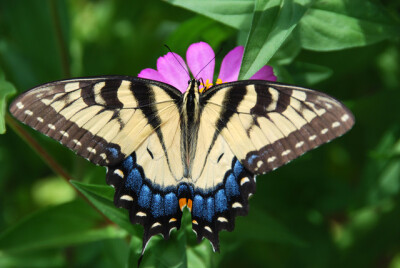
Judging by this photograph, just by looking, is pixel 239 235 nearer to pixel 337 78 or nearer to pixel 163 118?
pixel 163 118

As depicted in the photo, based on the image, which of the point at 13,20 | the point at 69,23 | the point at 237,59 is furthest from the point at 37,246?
the point at 13,20

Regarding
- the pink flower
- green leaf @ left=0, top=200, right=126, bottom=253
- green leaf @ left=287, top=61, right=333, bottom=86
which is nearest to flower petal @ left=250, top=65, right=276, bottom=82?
the pink flower

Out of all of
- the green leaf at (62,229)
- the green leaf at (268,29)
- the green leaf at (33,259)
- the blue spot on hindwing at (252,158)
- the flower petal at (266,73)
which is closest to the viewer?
the green leaf at (268,29)

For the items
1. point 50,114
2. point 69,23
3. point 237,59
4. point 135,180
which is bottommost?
point 135,180

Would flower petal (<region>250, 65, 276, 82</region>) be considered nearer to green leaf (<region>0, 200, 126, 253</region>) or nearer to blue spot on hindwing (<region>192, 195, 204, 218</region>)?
blue spot on hindwing (<region>192, 195, 204, 218</region>)

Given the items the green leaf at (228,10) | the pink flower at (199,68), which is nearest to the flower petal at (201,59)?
the pink flower at (199,68)

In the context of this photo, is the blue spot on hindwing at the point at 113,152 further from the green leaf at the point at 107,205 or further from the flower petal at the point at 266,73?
the flower petal at the point at 266,73
